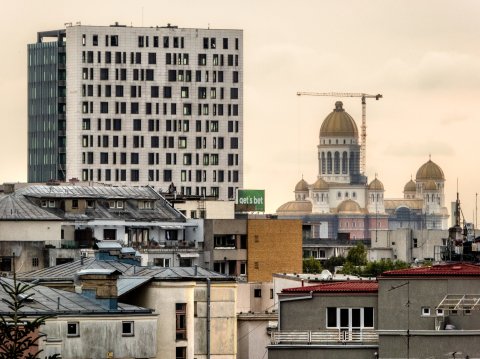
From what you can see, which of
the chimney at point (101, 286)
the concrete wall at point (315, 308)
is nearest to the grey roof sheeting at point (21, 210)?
the chimney at point (101, 286)

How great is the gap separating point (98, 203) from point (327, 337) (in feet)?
284

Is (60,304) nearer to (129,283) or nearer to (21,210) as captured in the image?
(129,283)

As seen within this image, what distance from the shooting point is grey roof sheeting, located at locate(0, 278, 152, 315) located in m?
74.1

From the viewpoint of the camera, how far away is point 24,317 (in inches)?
2781

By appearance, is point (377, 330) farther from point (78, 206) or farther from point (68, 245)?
point (78, 206)

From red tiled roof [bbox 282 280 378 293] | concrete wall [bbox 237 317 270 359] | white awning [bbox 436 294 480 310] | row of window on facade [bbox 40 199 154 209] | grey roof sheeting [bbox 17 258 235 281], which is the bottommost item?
concrete wall [bbox 237 317 270 359]

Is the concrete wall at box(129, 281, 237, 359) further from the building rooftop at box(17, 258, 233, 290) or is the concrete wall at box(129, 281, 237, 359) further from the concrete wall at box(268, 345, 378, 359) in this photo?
the concrete wall at box(268, 345, 378, 359)

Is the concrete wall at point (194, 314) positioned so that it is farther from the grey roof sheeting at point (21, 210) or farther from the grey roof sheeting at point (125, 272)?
the grey roof sheeting at point (21, 210)

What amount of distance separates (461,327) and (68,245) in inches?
2646

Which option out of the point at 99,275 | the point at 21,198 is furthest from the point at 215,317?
the point at 21,198

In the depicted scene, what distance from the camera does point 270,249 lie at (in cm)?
16412

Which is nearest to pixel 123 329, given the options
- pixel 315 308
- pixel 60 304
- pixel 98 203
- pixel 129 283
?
pixel 60 304

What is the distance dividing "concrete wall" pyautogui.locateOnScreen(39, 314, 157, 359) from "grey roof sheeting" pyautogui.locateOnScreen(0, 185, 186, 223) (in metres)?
66.3

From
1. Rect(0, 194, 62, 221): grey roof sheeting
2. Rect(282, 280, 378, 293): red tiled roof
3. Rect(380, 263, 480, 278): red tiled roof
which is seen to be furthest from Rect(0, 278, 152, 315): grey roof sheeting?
Rect(0, 194, 62, 221): grey roof sheeting
